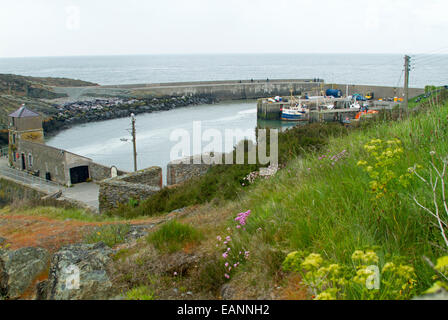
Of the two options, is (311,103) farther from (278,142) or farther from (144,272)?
(144,272)

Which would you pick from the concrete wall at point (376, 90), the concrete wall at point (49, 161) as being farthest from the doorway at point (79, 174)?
the concrete wall at point (376, 90)

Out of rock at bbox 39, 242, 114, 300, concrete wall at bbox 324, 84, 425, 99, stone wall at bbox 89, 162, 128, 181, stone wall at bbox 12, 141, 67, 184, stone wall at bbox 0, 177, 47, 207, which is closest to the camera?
rock at bbox 39, 242, 114, 300

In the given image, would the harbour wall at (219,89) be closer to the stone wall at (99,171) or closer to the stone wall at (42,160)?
the stone wall at (42,160)

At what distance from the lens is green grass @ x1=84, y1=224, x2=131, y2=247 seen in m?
6.37

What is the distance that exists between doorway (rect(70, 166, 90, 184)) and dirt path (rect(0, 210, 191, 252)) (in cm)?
1485

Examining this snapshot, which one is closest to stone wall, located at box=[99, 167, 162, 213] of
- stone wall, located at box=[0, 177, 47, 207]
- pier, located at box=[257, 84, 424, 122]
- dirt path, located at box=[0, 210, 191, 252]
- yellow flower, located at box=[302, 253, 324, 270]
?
dirt path, located at box=[0, 210, 191, 252]

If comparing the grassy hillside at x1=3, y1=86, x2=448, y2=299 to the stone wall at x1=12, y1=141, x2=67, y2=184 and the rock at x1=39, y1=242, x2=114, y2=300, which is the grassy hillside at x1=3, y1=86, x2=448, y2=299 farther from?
the stone wall at x1=12, y1=141, x2=67, y2=184

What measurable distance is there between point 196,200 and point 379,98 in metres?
52.2

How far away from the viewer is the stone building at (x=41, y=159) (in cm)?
2367

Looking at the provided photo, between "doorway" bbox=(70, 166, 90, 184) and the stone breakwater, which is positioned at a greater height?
the stone breakwater
